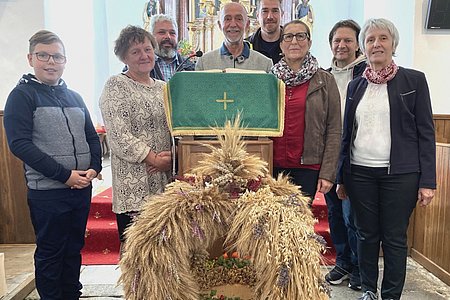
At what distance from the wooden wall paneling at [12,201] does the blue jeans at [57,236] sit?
128cm

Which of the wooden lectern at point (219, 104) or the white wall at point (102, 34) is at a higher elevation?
the white wall at point (102, 34)

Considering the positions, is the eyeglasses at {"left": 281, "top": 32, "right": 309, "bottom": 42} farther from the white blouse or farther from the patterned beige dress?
the patterned beige dress

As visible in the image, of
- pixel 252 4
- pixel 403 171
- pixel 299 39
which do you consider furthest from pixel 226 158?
pixel 252 4

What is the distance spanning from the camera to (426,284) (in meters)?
2.55

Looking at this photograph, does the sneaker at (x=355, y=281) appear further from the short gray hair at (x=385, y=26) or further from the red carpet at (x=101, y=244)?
the red carpet at (x=101, y=244)

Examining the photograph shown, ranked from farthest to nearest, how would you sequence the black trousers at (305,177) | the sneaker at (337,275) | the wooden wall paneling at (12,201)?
the wooden wall paneling at (12,201), the sneaker at (337,275), the black trousers at (305,177)

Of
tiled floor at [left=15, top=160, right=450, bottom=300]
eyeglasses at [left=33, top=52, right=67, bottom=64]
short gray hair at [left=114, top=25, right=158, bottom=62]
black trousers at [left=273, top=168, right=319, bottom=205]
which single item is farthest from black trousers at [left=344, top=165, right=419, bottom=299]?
eyeglasses at [left=33, top=52, right=67, bottom=64]

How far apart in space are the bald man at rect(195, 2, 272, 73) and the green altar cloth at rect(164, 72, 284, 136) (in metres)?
0.73

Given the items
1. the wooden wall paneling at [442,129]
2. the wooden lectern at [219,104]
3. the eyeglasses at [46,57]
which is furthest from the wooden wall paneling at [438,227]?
the eyeglasses at [46,57]

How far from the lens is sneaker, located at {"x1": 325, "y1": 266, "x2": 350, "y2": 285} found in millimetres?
2496

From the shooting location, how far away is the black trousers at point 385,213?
6.21 feet

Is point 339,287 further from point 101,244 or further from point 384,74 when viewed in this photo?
point 101,244

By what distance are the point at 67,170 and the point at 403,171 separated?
1.54m

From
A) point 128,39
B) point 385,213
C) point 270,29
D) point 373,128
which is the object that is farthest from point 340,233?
point 128,39
